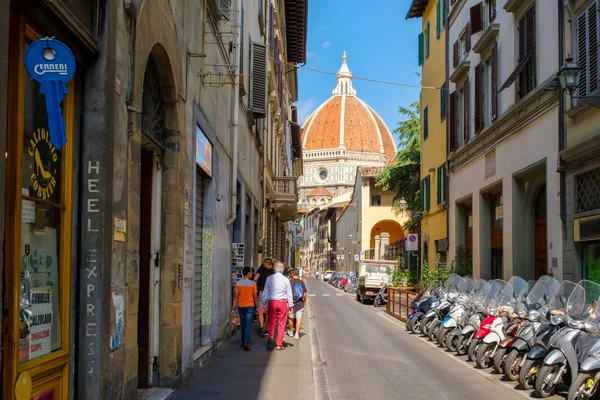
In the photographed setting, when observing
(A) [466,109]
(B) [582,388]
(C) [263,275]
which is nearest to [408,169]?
(A) [466,109]

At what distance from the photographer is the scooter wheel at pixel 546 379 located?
919 cm

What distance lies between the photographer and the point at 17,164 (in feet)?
14.7

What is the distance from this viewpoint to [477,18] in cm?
2309

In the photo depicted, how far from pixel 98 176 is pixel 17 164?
110 centimetres

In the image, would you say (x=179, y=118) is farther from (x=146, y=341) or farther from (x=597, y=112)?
(x=597, y=112)

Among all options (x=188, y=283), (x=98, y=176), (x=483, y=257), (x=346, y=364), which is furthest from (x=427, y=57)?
(x=98, y=176)

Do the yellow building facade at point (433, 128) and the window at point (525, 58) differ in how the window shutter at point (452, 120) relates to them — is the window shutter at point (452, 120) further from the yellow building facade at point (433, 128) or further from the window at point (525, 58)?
the window at point (525, 58)

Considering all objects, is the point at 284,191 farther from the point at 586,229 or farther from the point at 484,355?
the point at 484,355

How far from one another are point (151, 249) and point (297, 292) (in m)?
8.62

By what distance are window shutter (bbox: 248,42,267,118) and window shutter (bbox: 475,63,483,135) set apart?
749cm

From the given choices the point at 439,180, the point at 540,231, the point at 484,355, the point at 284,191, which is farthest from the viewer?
the point at 284,191

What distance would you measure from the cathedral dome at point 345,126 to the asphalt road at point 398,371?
158m

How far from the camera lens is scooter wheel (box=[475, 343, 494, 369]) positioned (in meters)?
12.2

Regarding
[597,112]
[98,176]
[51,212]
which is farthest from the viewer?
[597,112]
